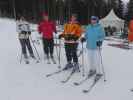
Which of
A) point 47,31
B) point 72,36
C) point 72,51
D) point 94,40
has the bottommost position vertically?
point 72,51

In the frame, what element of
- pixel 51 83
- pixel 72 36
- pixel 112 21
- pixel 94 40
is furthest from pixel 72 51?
pixel 112 21

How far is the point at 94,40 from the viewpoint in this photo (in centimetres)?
1085

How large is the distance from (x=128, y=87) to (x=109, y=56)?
585cm

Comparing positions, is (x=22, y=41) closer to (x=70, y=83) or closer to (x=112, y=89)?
(x=70, y=83)

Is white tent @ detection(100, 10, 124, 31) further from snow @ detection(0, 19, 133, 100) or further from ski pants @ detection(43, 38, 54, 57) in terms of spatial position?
ski pants @ detection(43, 38, 54, 57)

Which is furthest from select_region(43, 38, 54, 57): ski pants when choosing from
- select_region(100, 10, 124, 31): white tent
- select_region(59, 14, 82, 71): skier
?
select_region(100, 10, 124, 31): white tent

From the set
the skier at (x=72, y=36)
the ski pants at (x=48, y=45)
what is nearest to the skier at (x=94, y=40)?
the skier at (x=72, y=36)

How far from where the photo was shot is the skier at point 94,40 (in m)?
10.8

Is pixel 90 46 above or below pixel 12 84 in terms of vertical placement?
above

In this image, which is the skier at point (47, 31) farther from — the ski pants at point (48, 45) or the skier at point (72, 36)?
the skier at point (72, 36)

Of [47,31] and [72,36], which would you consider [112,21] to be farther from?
[72,36]

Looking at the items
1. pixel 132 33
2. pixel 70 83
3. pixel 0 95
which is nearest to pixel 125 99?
pixel 70 83

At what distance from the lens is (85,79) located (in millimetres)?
10789

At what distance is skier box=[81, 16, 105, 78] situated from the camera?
10.8 m
